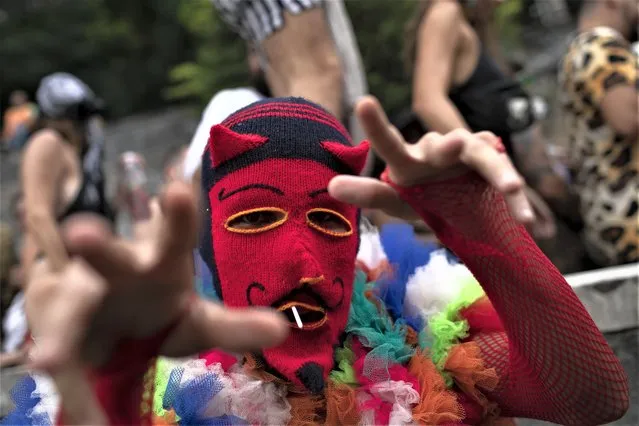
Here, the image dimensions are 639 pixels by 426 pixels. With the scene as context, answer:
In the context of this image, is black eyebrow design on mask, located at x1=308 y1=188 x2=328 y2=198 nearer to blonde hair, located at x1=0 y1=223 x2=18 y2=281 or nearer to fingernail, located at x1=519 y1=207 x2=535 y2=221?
fingernail, located at x1=519 y1=207 x2=535 y2=221

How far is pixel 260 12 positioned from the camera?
7.02 ft

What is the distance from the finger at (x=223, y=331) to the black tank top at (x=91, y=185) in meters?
Result: 2.15

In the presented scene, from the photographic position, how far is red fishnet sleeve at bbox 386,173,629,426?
1.15m

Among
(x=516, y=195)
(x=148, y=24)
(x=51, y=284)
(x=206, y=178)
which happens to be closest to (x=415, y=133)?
(x=206, y=178)

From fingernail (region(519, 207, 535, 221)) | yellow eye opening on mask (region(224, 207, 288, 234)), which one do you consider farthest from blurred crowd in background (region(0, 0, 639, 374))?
fingernail (region(519, 207, 535, 221))

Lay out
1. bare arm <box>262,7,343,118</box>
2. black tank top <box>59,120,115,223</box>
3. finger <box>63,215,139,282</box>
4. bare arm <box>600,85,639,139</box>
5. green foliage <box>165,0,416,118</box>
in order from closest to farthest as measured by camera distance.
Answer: finger <box>63,215,139,282</box>, bare arm <box>262,7,343,118</box>, bare arm <box>600,85,639,139</box>, black tank top <box>59,120,115,223</box>, green foliage <box>165,0,416,118</box>

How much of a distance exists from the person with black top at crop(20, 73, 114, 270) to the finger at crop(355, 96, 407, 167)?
1530mm

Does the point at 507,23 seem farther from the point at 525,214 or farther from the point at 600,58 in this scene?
the point at 525,214

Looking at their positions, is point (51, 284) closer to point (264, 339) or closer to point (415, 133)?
point (264, 339)

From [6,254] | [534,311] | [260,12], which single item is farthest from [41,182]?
[534,311]

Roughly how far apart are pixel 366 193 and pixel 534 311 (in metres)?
0.35

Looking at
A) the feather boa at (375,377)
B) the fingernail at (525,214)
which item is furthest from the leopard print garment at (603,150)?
the fingernail at (525,214)

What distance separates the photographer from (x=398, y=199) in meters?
1.12

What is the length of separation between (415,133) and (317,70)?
1.98 feet
